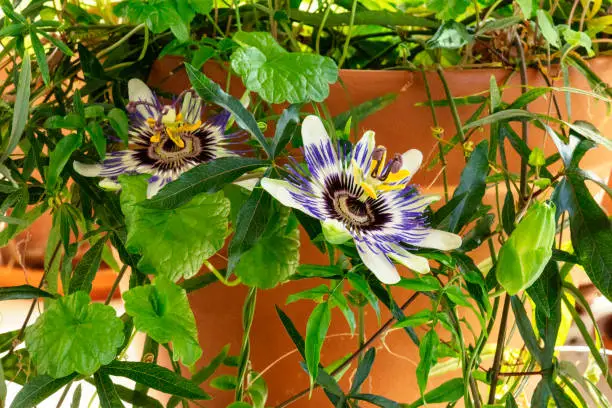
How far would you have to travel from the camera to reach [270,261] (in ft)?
1.50

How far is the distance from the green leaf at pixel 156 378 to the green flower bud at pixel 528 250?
7.5 inches

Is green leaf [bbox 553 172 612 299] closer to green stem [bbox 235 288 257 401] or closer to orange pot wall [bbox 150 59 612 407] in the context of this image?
orange pot wall [bbox 150 59 612 407]

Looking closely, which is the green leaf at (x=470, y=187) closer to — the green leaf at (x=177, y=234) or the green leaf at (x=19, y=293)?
the green leaf at (x=177, y=234)

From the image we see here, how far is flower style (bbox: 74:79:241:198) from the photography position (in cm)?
47

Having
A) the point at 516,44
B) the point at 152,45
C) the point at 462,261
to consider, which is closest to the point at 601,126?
the point at 516,44

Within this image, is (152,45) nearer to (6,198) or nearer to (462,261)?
(6,198)

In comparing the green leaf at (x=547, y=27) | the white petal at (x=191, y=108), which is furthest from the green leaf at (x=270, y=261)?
the green leaf at (x=547, y=27)

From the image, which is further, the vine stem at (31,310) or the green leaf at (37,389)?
the vine stem at (31,310)

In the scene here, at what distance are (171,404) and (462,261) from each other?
0.75 ft

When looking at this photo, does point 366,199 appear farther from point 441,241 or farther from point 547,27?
point 547,27

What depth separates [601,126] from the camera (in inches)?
24.0

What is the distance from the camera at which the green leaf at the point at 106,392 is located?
421mm

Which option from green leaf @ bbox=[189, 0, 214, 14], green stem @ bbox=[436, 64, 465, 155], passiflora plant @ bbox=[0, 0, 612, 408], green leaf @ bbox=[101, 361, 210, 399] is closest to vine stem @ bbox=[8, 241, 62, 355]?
A: passiflora plant @ bbox=[0, 0, 612, 408]

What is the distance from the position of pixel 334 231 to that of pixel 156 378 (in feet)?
0.48
